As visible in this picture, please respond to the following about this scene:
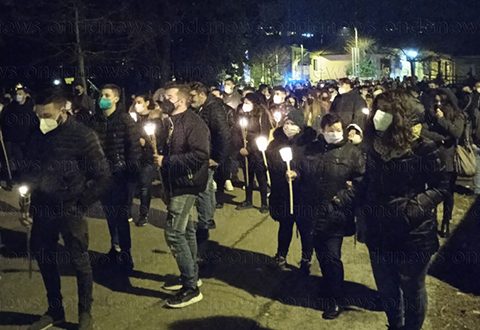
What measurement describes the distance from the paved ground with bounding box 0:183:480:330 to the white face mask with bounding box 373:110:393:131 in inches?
83.1

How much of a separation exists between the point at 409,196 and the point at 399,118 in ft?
1.86

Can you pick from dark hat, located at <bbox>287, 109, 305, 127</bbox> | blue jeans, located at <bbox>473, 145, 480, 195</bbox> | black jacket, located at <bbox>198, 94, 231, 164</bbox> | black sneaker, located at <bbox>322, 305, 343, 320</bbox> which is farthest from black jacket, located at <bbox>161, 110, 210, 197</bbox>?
blue jeans, located at <bbox>473, 145, 480, 195</bbox>

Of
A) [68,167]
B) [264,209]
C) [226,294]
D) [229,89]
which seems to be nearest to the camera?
[68,167]

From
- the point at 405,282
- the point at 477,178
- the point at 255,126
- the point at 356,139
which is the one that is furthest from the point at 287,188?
the point at 477,178

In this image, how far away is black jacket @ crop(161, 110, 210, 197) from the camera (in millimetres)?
5406

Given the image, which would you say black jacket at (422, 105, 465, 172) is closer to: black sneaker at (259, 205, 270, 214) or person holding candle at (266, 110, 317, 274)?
person holding candle at (266, 110, 317, 274)

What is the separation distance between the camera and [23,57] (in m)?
26.3

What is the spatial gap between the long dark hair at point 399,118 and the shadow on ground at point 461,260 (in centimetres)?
282

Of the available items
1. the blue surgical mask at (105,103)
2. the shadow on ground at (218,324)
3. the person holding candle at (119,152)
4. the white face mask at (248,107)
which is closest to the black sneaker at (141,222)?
the person holding candle at (119,152)

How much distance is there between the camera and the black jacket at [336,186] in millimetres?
5359

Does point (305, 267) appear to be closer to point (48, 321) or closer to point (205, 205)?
point (205, 205)

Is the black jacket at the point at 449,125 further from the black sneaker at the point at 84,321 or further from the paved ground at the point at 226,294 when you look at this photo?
the black sneaker at the point at 84,321

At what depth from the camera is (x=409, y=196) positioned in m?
4.00

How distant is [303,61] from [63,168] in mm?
66060
